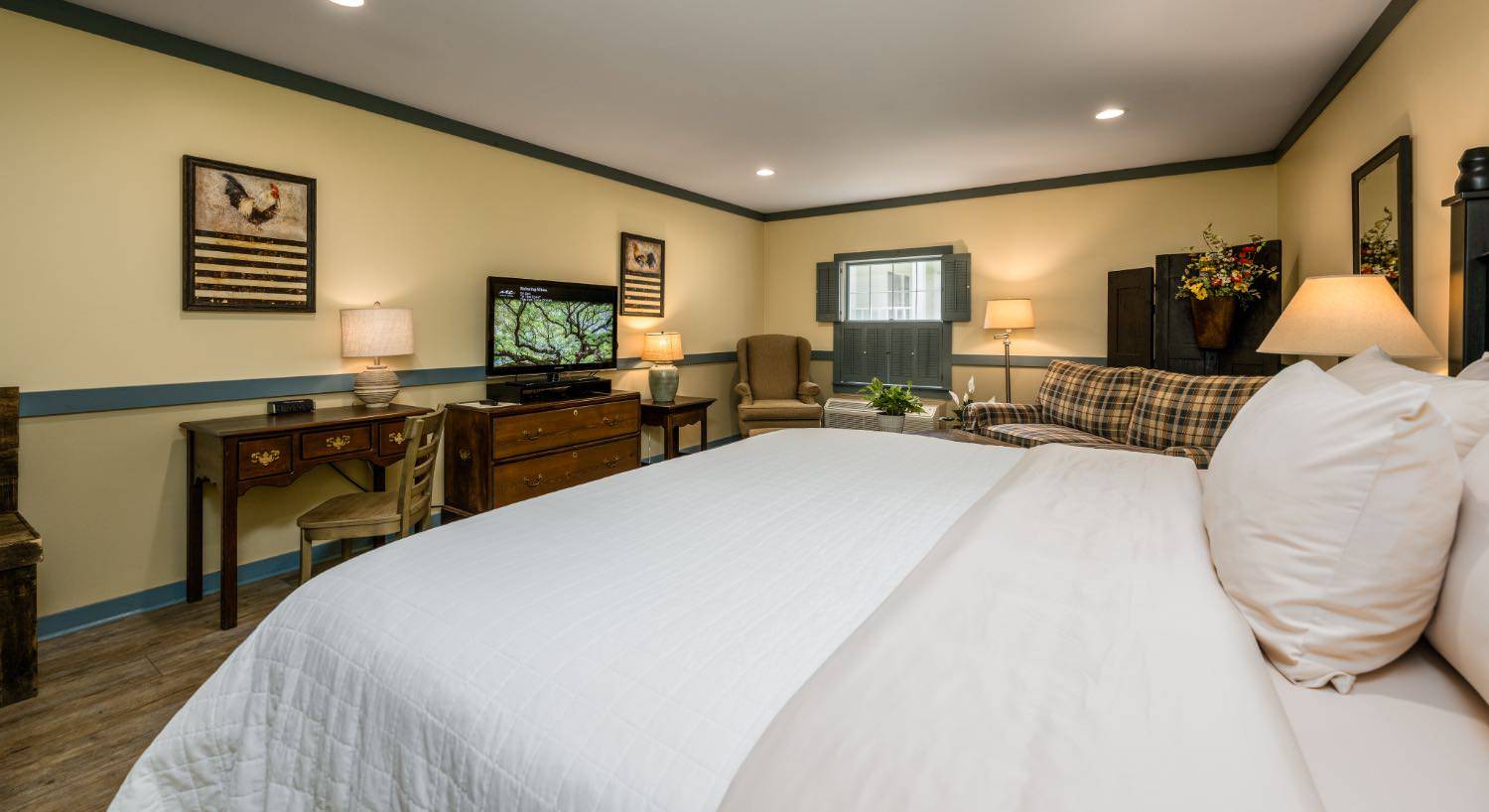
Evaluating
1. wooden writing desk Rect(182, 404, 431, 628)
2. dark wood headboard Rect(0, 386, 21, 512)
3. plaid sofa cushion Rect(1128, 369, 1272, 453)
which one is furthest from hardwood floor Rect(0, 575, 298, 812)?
plaid sofa cushion Rect(1128, 369, 1272, 453)

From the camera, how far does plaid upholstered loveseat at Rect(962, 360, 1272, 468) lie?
354 centimetres

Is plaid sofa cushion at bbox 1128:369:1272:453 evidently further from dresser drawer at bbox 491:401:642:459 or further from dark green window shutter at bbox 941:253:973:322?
dresser drawer at bbox 491:401:642:459

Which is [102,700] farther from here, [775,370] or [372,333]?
[775,370]

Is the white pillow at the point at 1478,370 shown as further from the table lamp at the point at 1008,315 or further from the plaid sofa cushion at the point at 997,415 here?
the table lamp at the point at 1008,315

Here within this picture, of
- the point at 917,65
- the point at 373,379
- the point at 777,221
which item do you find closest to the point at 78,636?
the point at 373,379

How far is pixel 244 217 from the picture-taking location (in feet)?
10.2

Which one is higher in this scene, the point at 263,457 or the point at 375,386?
the point at 375,386

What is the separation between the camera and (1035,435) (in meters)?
4.06

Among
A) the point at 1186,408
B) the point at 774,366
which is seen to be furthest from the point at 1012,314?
the point at 774,366

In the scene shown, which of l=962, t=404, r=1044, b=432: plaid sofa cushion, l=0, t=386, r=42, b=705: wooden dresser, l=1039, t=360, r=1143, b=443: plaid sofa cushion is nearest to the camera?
l=0, t=386, r=42, b=705: wooden dresser

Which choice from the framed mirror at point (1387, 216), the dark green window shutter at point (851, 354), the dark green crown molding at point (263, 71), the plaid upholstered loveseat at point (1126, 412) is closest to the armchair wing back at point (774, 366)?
the dark green window shutter at point (851, 354)

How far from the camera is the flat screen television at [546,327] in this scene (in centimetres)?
412

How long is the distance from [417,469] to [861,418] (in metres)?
3.45

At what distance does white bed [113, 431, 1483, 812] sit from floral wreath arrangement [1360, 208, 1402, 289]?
77.6 inches
